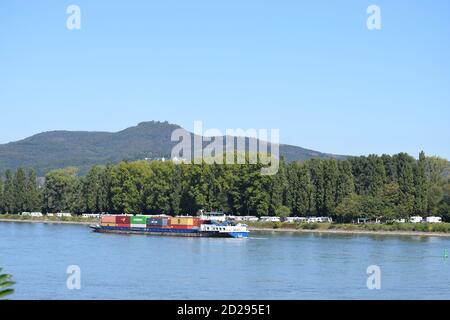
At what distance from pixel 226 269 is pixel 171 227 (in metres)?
33.1

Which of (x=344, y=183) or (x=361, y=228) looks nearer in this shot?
(x=361, y=228)

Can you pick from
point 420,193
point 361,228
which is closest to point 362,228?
point 361,228

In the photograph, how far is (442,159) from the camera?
88000 mm

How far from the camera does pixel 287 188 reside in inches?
2972

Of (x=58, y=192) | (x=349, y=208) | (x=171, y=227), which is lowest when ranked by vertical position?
(x=171, y=227)

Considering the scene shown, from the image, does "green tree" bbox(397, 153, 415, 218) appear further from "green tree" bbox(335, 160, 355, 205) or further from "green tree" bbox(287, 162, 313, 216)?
"green tree" bbox(287, 162, 313, 216)

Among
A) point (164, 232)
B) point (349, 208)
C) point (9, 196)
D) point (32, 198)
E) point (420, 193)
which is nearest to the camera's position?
point (164, 232)

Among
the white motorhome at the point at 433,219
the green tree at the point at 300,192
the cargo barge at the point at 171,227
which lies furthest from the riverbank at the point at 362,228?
the cargo barge at the point at 171,227

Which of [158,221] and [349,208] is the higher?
[349,208]

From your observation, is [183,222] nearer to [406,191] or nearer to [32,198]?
[406,191]

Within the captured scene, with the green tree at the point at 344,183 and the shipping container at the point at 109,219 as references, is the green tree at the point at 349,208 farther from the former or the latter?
the shipping container at the point at 109,219
